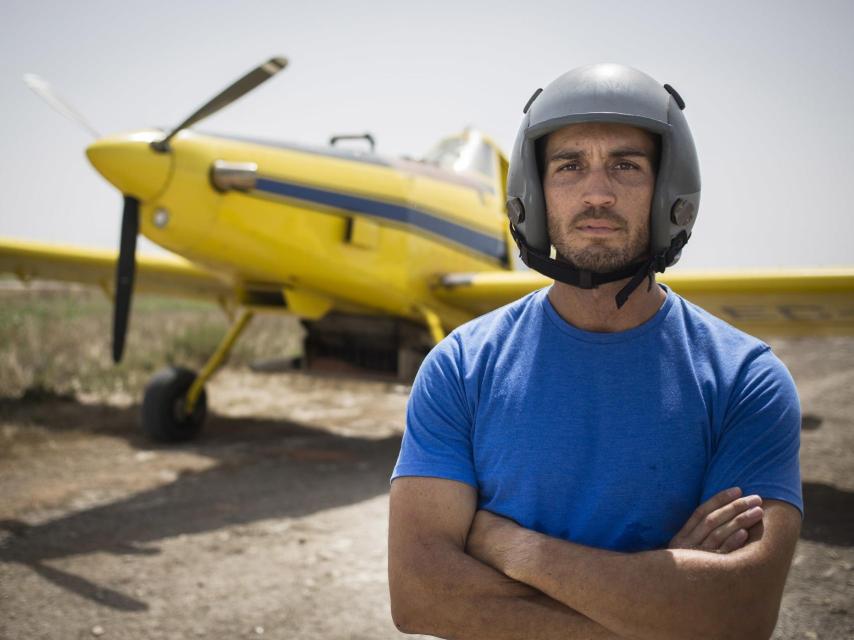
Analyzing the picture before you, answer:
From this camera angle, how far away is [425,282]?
6.14 metres

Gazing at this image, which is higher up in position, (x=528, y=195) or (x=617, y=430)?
(x=528, y=195)

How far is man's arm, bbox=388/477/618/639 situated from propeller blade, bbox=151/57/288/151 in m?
4.11

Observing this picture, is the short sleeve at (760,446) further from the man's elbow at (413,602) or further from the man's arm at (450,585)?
the man's elbow at (413,602)

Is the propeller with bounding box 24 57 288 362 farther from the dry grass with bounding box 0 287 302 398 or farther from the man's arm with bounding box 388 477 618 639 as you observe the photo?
the man's arm with bounding box 388 477 618 639

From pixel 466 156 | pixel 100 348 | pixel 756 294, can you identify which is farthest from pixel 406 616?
pixel 100 348

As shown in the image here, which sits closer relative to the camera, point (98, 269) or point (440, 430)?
point (440, 430)

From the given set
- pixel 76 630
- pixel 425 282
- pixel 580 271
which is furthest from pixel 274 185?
pixel 580 271

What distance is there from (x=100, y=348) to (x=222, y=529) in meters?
8.04

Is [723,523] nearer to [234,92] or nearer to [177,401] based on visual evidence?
[234,92]

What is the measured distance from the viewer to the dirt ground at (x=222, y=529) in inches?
121

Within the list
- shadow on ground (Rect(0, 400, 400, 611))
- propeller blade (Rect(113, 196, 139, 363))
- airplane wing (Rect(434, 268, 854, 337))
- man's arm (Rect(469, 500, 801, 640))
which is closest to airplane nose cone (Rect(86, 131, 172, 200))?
propeller blade (Rect(113, 196, 139, 363))

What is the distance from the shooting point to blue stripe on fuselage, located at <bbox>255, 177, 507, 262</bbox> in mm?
5191

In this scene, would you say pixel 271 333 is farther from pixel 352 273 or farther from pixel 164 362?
pixel 352 273

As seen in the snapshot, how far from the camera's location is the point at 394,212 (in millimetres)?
5777
